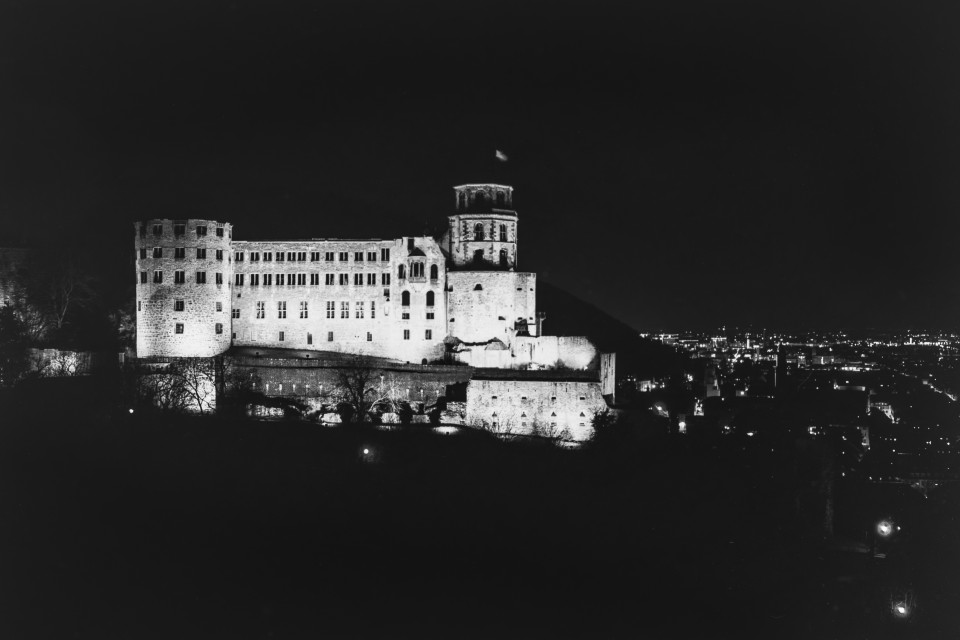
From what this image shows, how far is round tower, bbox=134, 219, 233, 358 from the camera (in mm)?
59500

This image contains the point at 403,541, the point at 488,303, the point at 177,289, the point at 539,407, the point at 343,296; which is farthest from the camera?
the point at 343,296

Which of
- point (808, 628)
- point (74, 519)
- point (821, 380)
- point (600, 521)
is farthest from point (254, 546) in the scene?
point (821, 380)

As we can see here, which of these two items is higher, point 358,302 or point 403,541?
point 358,302

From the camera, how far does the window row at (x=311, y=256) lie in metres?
62.2

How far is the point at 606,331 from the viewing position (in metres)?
100

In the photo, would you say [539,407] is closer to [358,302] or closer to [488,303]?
[488,303]

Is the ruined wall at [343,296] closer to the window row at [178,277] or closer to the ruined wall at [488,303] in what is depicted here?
the ruined wall at [488,303]

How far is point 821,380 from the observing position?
407 feet

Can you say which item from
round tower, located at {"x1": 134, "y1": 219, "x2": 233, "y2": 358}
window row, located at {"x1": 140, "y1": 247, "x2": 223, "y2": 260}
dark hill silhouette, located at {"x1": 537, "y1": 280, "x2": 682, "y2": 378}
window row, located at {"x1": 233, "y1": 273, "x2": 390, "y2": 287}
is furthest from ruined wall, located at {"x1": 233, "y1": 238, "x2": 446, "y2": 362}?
dark hill silhouette, located at {"x1": 537, "y1": 280, "x2": 682, "y2": 378}

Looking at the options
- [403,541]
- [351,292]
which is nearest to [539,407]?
[403,541]

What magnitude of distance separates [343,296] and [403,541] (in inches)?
697

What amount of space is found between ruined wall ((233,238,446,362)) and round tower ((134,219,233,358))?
85.3 inches

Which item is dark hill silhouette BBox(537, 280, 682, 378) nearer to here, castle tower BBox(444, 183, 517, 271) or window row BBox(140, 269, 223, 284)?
castle tower BBox(444, 183, 517, 271)

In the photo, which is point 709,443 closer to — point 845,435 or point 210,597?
point 845,435
